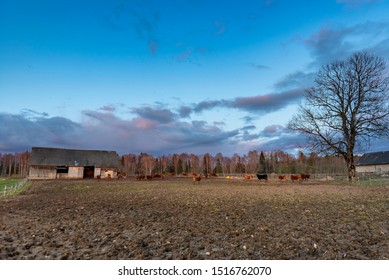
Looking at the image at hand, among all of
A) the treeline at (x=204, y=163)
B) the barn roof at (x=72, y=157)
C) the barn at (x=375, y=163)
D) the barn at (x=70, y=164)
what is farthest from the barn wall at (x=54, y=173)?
the barn at (x=375, y=163)

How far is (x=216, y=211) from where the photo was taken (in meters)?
11.9

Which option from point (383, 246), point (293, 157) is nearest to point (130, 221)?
point (383, 246)

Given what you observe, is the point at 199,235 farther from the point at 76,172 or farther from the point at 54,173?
the point at 54,173

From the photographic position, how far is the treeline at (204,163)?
373 ft

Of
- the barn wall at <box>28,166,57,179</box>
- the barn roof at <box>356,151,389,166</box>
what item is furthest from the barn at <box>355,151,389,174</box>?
the barn wall at <box>28,166,57,179</box>

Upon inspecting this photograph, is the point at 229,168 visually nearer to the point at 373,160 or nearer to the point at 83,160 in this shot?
the point at 373,160

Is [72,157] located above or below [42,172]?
above

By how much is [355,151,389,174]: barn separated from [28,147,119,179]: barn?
68.0 metres

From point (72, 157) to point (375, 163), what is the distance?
258 ft

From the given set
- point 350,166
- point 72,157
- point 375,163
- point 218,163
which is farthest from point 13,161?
point 375,163

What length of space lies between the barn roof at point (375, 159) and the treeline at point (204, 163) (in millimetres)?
32486

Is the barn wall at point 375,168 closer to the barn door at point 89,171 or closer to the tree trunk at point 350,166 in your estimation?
the tree trunk at point 350,166

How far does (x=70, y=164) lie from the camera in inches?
2411
